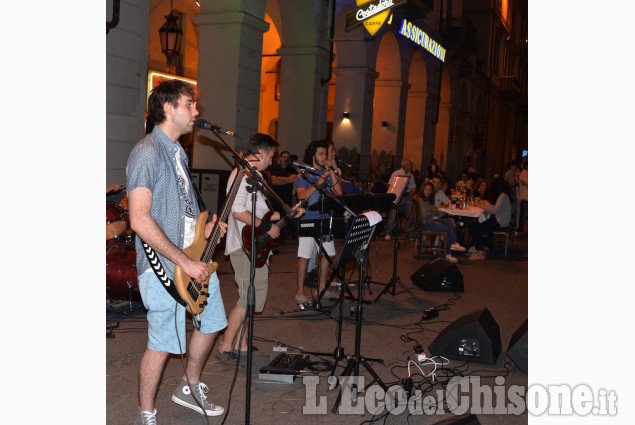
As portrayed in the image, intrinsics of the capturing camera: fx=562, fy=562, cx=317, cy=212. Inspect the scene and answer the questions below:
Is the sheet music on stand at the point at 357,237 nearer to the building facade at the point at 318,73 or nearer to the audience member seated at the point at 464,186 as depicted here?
the building facade at the point at 318,73

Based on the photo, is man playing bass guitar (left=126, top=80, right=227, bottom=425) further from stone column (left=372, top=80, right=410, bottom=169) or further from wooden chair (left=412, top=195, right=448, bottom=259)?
stone column (left=372, top=80, right=410, bottom=169)

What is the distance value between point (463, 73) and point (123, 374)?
2299cm

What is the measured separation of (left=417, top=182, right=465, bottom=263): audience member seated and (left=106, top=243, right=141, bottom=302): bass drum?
662cm

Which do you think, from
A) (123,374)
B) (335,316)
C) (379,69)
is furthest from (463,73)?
(123,374)

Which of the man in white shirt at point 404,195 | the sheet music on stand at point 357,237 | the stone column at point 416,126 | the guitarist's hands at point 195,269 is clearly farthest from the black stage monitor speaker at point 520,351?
the stone column at point 416,126

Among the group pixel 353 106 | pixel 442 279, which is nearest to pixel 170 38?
pixel 353 106

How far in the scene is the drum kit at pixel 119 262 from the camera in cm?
521

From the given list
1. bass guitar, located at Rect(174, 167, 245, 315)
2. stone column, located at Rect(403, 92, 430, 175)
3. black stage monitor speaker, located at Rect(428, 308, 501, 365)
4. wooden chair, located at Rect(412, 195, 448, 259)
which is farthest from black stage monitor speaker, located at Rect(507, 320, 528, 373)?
stone column, located at Rect(403, 92, 430, 175)

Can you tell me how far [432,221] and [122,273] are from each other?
23.1ft

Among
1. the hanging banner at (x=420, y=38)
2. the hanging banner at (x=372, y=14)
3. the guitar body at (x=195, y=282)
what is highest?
the hanging banner at (x=420, y=38)

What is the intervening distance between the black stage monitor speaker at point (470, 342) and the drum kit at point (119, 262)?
9.30ft

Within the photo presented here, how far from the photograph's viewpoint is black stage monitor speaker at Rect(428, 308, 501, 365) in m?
4.94

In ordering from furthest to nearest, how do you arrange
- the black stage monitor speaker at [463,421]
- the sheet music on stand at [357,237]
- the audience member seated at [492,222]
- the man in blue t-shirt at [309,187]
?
1. the audience member seated at [492,222]
2. the man in blue t-shirt at [309,187]
3. the sheet music on stand at [357,237]
4. the black stage monitor speaker at [463,421]
